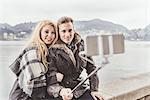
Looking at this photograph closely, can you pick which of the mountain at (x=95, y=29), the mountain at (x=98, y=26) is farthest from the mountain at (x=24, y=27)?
the mountain at (x=98, y=26)

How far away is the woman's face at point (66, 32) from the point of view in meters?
1.48

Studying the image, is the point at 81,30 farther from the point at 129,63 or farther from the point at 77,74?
the point at 129,63

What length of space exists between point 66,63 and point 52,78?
0.40 ft

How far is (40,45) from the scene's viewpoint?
1439mm

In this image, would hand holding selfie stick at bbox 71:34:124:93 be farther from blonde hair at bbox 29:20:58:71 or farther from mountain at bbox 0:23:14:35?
mountain at bbox 0:23:14:35

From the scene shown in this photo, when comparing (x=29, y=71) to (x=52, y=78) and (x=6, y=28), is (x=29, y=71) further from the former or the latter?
(x=6, y=28)

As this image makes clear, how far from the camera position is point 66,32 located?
150 centimetres

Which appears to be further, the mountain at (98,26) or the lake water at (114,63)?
the mountain at (98,26)

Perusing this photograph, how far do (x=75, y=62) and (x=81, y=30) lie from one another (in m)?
0.20

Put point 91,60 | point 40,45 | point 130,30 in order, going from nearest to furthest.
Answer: point 40,45 < point 91,60 < point 130,30

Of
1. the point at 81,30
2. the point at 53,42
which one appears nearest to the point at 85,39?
the point at 81,30

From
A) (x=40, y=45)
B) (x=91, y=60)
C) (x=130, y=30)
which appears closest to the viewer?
(x=40, y=45)

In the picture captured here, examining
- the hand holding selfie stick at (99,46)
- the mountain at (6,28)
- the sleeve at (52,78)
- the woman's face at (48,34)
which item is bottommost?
the sleeve at (52,78)

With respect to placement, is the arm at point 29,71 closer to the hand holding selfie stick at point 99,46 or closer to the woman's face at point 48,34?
the woman's face at point 48,34
